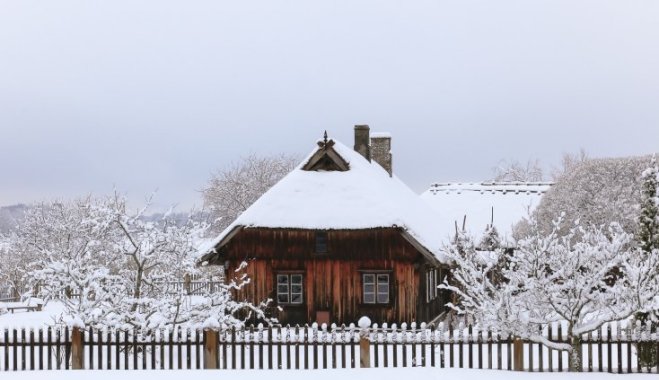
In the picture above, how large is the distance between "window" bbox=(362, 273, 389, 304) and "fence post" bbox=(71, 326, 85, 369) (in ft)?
41.1

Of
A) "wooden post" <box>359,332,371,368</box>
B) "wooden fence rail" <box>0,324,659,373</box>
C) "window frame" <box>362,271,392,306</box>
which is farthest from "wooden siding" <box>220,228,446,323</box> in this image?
"wooden post" <box>359,332,371,368</box>

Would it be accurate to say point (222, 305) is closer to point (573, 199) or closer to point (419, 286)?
point (419, 286)

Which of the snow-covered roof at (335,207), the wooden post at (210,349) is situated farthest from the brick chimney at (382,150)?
the wooden post at (210,349)

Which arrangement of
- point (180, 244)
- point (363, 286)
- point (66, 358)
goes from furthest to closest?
point (363, 286) < point (180, 244) < point (66, 358)

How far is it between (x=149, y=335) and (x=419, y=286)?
12.8 m

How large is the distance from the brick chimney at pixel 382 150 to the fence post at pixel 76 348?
21436 millimetres

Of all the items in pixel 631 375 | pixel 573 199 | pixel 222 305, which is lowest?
pixel 631 375

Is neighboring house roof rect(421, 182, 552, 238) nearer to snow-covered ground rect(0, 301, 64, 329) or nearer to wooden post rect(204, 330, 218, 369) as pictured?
snow-covered ground rect(0, 301, 64, 329)

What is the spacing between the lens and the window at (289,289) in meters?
26.7

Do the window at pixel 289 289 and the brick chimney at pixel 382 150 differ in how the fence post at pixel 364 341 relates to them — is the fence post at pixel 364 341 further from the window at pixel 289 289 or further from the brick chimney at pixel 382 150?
the brick chimney at pixel 382 150

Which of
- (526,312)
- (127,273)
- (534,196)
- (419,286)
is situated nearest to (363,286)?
(419,286)

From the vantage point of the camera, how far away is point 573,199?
1347 inches

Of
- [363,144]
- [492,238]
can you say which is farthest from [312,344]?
[363,144]

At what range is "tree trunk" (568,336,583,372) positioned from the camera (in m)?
14.1
